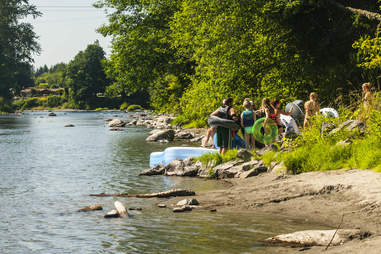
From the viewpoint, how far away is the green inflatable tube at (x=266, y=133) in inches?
612

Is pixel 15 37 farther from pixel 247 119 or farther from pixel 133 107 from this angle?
pixel 247 119

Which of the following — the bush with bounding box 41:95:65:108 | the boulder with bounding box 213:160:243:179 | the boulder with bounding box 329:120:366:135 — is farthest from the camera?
the bush with bounding box 41:95:65:108

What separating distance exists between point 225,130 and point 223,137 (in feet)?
0.76

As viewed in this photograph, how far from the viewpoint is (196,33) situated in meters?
22.2

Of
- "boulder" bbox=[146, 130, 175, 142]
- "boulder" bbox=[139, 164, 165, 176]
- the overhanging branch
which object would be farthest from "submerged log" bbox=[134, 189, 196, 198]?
"boulder" bbox=[146, 130, 175, 142]

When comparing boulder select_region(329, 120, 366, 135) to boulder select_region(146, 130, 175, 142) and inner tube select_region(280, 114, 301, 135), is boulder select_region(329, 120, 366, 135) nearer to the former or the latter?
inner tube select_region(280, 114, 301, 135)

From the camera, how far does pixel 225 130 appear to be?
50.0 ft

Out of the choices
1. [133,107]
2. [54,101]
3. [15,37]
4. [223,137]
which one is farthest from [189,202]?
[54,101]

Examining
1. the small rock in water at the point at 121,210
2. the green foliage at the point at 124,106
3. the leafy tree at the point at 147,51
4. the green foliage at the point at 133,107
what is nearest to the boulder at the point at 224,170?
the small rock in water at the point at 121,210

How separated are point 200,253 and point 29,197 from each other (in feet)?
21.2

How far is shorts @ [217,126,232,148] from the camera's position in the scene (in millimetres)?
15150

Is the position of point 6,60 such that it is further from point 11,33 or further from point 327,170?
point 327,170

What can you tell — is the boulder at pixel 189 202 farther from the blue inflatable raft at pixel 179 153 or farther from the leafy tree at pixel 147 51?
the leafy tree at pixel 147 51

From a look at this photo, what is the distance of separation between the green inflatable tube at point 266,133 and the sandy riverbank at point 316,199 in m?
3.58
